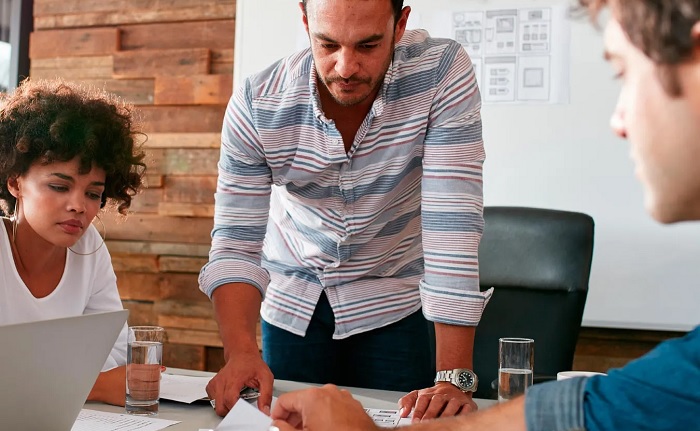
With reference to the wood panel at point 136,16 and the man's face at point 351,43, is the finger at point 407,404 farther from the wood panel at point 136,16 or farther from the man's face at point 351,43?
the wood panel at point 136,16

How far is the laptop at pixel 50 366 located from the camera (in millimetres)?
1001

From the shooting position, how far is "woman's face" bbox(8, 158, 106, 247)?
1763 mm

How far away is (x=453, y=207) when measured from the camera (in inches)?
64.6

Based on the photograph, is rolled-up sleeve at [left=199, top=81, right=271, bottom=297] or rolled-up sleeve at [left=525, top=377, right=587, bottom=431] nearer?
rolled-up sleeve at [left=525, top=377, right=587, bottom=431]

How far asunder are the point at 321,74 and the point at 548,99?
119cm

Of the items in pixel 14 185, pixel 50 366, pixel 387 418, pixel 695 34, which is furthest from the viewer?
pixel 14 185

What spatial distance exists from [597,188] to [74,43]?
2.11 m

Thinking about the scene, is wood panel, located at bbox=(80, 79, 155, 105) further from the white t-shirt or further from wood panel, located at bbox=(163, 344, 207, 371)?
the white t-shirt

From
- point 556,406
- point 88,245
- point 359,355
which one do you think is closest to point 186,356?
point 88,245

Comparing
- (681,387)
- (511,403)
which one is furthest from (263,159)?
(681,387)

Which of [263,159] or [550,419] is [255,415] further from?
[263,159]

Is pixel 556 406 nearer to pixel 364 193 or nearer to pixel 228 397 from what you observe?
pixel 228 397

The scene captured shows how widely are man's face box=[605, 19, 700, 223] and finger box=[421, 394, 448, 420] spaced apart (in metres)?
0.75

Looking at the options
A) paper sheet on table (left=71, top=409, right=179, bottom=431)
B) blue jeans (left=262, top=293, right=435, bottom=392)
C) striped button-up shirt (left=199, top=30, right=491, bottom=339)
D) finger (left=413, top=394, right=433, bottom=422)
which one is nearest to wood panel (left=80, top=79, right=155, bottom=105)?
striped button-up shirt (left=199, top=30, right=491, bottom=339)
